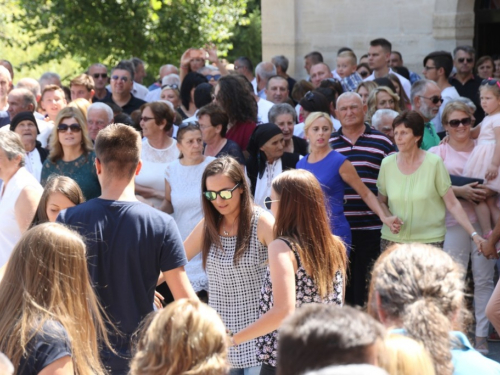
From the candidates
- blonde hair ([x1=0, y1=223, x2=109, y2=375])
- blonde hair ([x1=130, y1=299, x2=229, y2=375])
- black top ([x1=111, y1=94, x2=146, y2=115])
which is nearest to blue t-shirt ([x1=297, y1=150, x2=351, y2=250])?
blonde hair ([x1=0, y1=223, x2=109, y2=375])

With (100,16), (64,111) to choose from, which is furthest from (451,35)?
(64,111)

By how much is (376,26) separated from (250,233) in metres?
9.88

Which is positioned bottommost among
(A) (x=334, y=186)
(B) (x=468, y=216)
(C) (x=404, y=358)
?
(B) (x=468, y=216)

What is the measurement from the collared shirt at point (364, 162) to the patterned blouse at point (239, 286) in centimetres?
231

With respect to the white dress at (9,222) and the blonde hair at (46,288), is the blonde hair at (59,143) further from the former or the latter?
the blonde hair at (46,288)

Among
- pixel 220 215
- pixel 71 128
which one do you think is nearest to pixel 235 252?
pixel 220 215

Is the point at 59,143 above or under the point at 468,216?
above

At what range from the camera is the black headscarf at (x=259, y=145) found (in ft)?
24.3

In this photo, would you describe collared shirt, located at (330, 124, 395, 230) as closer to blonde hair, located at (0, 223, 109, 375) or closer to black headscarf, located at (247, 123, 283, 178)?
black headscarf, located at (247, 123, 283, 178)

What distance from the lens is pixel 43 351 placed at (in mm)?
3160

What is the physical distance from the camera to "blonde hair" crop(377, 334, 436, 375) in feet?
8.18

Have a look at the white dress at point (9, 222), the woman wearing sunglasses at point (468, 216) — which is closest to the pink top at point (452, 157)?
the woman wearing sunglasses at point (468, 216)

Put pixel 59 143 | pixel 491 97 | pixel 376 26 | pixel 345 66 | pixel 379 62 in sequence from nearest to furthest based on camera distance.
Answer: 1. pixel 59 143
2. pixel 491 97
3. pixel 379 62
4. pixel 345 66
5. pixel 376 26

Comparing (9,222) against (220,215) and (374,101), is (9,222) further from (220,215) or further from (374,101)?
(374,101)
